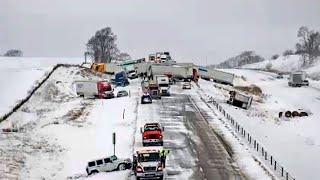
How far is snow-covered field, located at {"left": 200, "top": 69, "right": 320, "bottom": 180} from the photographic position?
2285 inches

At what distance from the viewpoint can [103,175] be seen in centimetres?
4588

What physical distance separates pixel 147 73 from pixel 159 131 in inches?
2394

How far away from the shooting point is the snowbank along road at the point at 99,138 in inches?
1876

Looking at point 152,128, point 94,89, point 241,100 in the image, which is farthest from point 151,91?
point 152,128

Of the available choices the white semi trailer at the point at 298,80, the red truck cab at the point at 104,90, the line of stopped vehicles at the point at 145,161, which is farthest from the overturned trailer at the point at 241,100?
the white semi trailer at the point at 298,80

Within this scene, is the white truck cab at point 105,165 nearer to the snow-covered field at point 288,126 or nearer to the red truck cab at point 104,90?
the snow-covered field at point 288,126

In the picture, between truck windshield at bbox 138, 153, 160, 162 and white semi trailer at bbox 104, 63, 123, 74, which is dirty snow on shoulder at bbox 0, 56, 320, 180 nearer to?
truck windshield at bbox 138, 153, 160, 162

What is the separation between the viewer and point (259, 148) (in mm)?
58844

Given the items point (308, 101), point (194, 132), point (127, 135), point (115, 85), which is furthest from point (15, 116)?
point (308, 101)

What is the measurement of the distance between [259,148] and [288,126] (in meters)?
21.4

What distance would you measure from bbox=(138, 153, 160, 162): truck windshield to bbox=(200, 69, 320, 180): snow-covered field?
48.4 feet

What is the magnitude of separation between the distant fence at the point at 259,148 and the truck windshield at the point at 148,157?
9.56 metres

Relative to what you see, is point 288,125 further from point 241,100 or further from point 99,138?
point 99,138

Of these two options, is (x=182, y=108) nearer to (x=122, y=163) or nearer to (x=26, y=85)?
(x=122, y=163)
